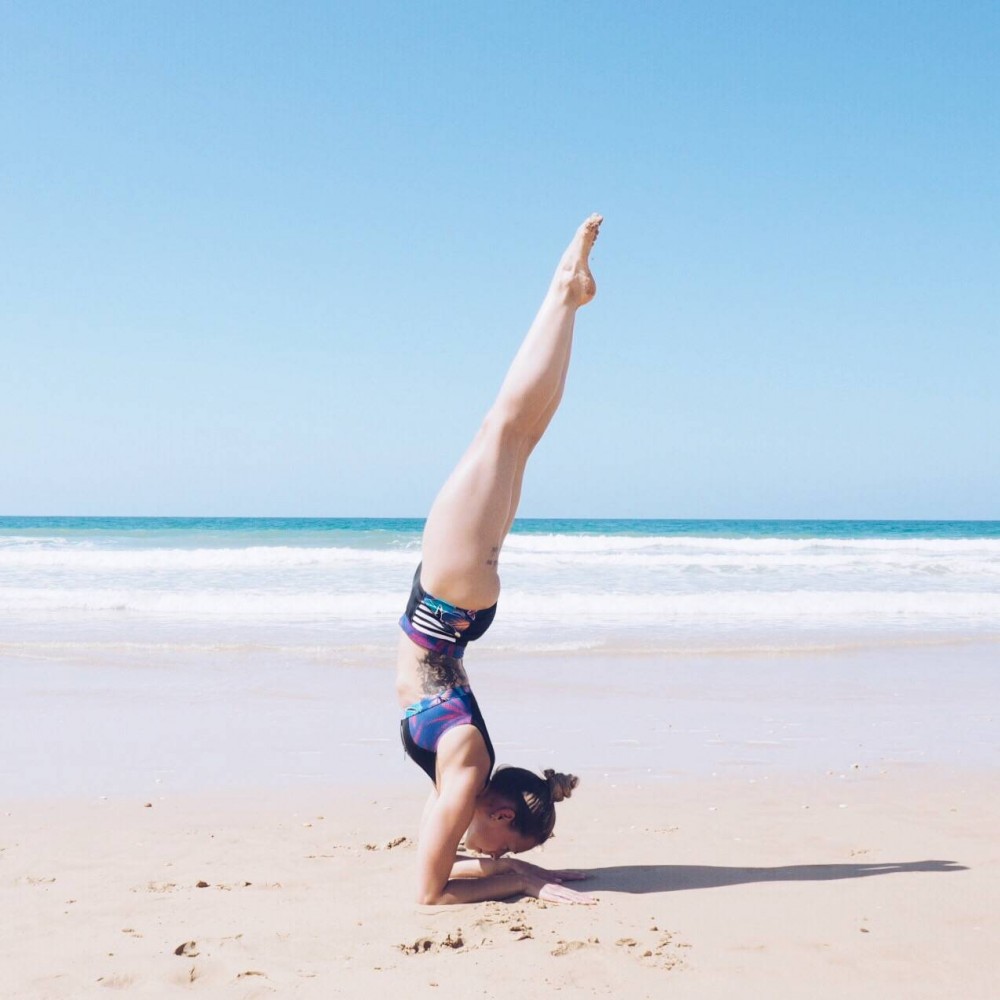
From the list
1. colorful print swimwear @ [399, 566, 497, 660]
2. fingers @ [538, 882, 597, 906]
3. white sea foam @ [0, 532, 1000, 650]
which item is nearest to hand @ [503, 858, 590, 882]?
fingers @ [538, 882, 597, 906]

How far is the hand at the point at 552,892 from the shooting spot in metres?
4.11

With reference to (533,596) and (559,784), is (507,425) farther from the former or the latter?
(533,596)

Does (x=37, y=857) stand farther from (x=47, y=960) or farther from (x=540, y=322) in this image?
(x=540, y=322)

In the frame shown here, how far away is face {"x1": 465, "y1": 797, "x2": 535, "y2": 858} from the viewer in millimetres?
4293

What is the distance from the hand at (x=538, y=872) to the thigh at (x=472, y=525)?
118 centimetres

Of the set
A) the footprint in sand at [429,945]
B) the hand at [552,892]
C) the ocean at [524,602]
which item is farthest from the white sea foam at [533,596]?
the footprint in sand at [429,945]

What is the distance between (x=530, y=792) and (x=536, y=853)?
101 cm

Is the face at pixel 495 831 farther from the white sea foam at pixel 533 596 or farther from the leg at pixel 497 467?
the white sea foam at pixel 533 596

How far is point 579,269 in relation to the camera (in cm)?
455

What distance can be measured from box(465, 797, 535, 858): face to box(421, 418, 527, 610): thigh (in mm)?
896

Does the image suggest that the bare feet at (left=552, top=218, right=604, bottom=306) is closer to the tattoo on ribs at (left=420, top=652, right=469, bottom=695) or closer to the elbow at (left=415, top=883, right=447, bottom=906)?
the tattoo on ribs at (left=420, top=652, right=469, bottom=695)

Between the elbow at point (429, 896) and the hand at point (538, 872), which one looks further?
the hand at point (538, 872)

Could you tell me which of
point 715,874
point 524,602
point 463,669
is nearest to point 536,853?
point 715,874

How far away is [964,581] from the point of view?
21203 millimetres
